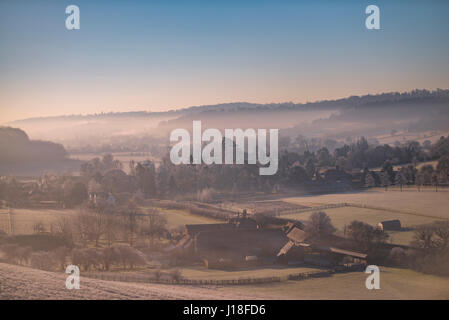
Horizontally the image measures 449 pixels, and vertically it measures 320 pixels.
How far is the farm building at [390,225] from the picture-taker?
47.8ft

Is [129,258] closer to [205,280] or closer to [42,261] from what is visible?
[42,261]

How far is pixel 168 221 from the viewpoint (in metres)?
16.3

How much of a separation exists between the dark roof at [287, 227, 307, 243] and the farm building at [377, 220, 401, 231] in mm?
3086

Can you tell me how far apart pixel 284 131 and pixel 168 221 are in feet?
143

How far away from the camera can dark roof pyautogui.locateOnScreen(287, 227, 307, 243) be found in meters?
13.7

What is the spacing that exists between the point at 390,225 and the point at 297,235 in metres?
3.70

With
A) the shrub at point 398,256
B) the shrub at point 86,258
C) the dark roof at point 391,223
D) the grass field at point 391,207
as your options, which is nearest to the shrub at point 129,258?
the shrub at point 86,258

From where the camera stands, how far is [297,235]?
46.4ft

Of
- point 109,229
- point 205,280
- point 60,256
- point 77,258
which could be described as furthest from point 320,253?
point 60,256

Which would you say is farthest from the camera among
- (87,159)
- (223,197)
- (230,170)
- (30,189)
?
(87,159)

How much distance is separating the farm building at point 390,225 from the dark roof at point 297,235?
309cm

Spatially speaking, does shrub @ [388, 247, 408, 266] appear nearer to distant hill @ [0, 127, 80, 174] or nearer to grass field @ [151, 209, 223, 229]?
grass field @ [151, 209, 223, 229]
